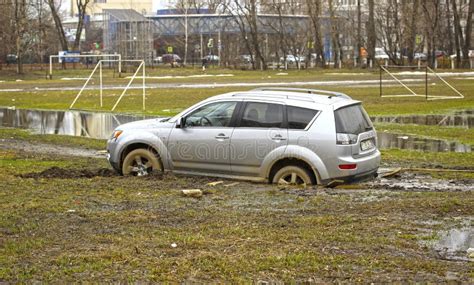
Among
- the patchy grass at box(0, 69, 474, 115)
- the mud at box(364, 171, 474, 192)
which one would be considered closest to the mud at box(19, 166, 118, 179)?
the mud at box(364, 171, 474, 192)

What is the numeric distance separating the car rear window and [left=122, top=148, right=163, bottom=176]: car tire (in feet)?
9.95

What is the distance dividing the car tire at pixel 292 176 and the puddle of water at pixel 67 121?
10425mm

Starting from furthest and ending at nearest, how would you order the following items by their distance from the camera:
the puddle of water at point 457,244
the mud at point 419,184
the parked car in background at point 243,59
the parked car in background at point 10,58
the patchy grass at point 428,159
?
the parked car in background at point 243,59
the parked car in background at point 10,58
the patchy grass at point 428,159
the mud at point 419,184
the puddle of water at point 457,244

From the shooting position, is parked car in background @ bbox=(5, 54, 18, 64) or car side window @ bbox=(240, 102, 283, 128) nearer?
car side window @ bbox=(240, 102, 283, 128)

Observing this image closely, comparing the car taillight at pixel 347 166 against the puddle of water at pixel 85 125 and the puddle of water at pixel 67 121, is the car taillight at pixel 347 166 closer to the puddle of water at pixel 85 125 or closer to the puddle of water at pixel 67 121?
the puddle of water at pixel 85 125

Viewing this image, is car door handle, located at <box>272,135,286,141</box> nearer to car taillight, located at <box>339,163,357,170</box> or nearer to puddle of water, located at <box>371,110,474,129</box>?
car taillight, located at <box>339,163,357,170</box>

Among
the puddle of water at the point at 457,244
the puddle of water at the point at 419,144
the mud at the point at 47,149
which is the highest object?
the mud at the point at 47,149

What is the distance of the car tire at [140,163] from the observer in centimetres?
1338

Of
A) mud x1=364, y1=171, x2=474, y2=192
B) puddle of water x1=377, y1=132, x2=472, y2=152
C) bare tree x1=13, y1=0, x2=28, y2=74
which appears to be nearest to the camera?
mud x1=364, y1=171, x2=474, y2=192

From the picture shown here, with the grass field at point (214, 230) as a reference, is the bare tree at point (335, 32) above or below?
above

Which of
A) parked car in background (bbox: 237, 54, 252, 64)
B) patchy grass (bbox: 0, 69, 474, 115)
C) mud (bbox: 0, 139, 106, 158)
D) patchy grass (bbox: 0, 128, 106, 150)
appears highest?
parked car in background (bbox: 237, 54, 252, 64)

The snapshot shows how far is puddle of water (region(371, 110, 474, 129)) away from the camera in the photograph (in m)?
25.0

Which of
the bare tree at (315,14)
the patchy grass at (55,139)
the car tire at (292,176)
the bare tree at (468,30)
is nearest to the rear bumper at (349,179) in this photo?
the car tire at (292,176)

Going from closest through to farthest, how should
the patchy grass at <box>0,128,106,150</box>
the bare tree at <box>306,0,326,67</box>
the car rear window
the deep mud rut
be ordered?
the car rear window
the deep mud rut
the patchy grass at <box>0,128,106,150</box>
the bare tree at <box>306,0,326,67</box>
